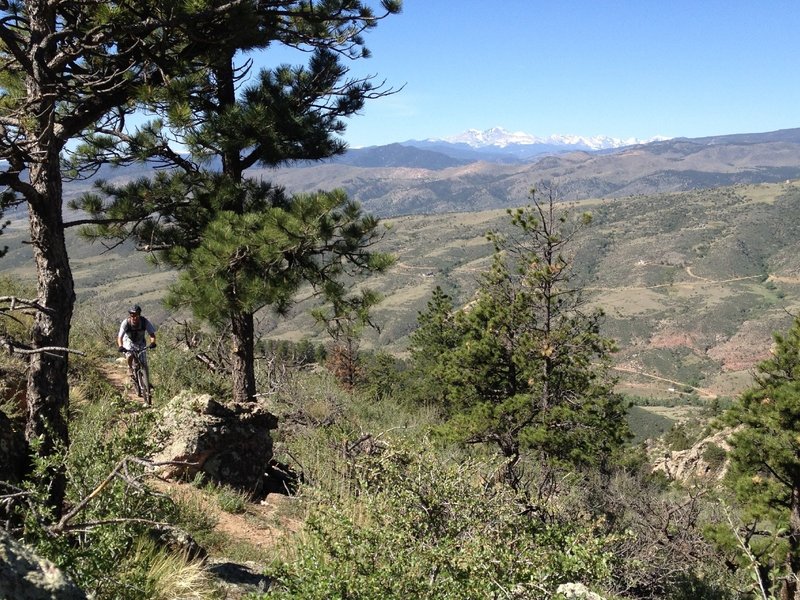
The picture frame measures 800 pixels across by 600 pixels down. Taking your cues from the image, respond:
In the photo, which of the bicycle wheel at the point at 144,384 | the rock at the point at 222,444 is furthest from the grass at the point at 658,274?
the rock at the point at 222,444

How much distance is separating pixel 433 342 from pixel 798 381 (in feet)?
55.1

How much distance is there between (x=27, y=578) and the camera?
6.89 feet

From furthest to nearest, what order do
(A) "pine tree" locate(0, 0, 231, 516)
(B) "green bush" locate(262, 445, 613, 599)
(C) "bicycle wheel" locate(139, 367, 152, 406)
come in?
(C) "bicycle wheel" locate(139, 367, 152, 406) → (A) "pine tree" locate(0, 0, 231, 516) → (B) "green bush" locate(262, 445, 613, 599)

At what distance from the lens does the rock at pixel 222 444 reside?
6.29 meters

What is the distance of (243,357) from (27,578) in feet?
20.0

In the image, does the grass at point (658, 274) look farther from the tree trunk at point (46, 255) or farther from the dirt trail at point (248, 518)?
the tree trunk at point (46, 255)

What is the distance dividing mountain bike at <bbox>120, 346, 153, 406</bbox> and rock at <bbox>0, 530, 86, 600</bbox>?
611cm

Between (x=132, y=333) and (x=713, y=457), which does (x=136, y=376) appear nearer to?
(x=132, y=333)

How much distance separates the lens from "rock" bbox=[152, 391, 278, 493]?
6293 millimetres

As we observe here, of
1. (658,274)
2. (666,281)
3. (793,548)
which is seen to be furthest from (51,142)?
(658,274)

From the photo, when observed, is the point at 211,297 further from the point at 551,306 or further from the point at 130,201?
the point at 551,306

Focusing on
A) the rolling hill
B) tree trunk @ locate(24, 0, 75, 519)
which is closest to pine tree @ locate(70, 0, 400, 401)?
tree trunk @ locate(24, 0, 75, 519)

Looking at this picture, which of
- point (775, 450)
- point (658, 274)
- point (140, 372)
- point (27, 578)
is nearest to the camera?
point (27, 578)

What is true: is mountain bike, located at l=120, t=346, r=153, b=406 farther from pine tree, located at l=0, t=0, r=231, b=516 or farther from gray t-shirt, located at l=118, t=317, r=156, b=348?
pine tree, located at l=0, t=0, r=231, b=516
